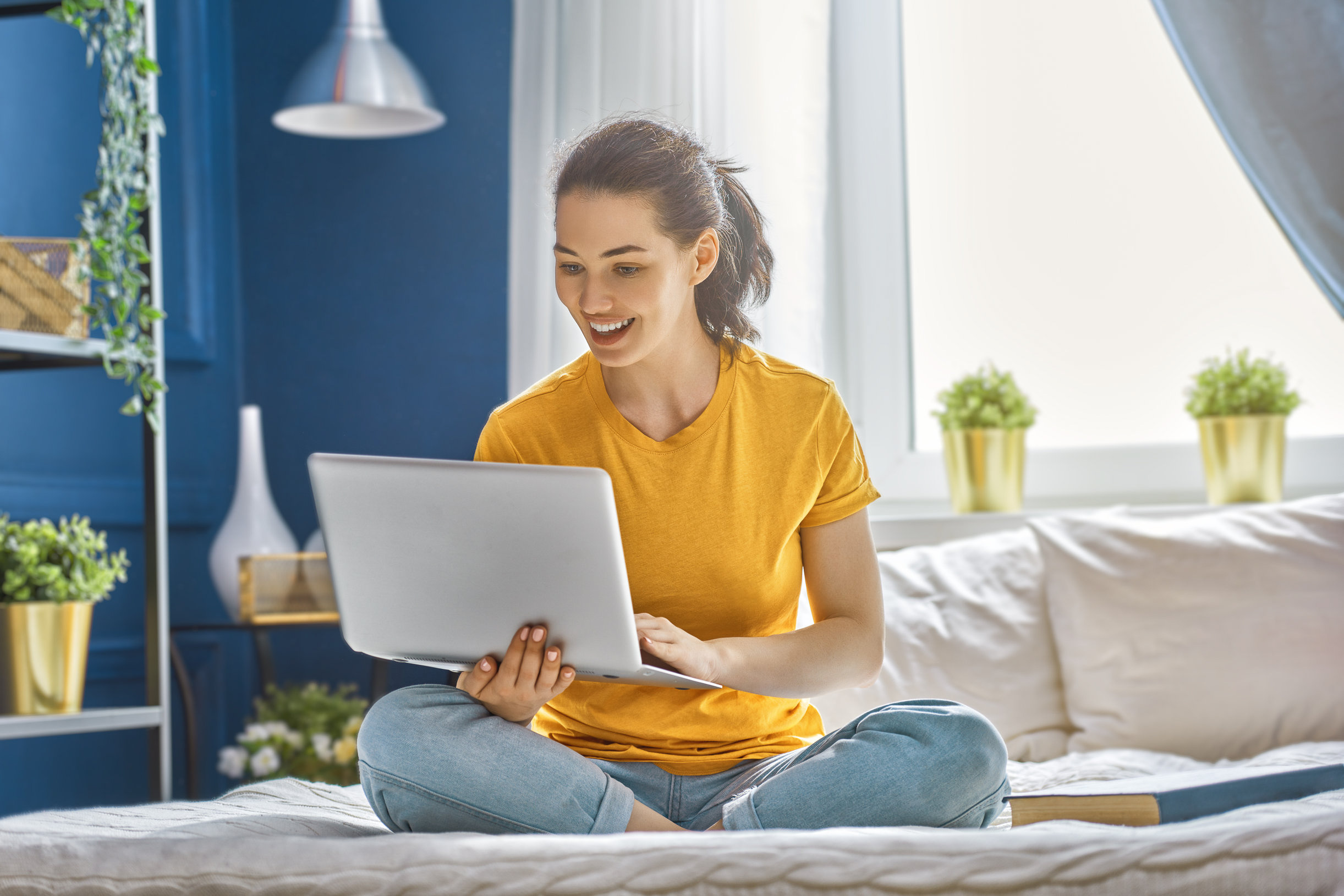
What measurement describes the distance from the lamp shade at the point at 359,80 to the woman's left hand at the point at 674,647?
1579mm

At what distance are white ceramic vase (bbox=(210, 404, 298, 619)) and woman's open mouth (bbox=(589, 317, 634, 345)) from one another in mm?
1385

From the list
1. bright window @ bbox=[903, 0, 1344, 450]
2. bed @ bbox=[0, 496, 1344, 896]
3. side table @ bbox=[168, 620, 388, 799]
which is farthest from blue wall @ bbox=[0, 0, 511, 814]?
bed @ bbox=[0, 496, 1344, 896]

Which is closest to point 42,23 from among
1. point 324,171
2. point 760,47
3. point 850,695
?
point 324,171

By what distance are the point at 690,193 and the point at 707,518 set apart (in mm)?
A: 355

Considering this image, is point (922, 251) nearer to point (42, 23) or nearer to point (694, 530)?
point (694, 530)

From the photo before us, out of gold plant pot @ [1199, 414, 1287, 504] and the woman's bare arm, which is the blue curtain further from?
the woman's bare arm

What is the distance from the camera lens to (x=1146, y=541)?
182cm

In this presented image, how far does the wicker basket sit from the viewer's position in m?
1.86

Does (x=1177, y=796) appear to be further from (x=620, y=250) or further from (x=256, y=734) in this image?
(x=256, y=734)

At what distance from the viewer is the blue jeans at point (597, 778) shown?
3.45ft

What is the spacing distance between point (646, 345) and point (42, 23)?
183cm

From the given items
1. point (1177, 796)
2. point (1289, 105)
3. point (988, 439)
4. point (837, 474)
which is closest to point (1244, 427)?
point (988, 439)

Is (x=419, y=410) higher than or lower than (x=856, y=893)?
higher

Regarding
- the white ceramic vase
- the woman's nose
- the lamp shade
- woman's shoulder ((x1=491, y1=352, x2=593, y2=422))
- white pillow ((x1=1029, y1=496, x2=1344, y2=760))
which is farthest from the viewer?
the white ceramic vase
